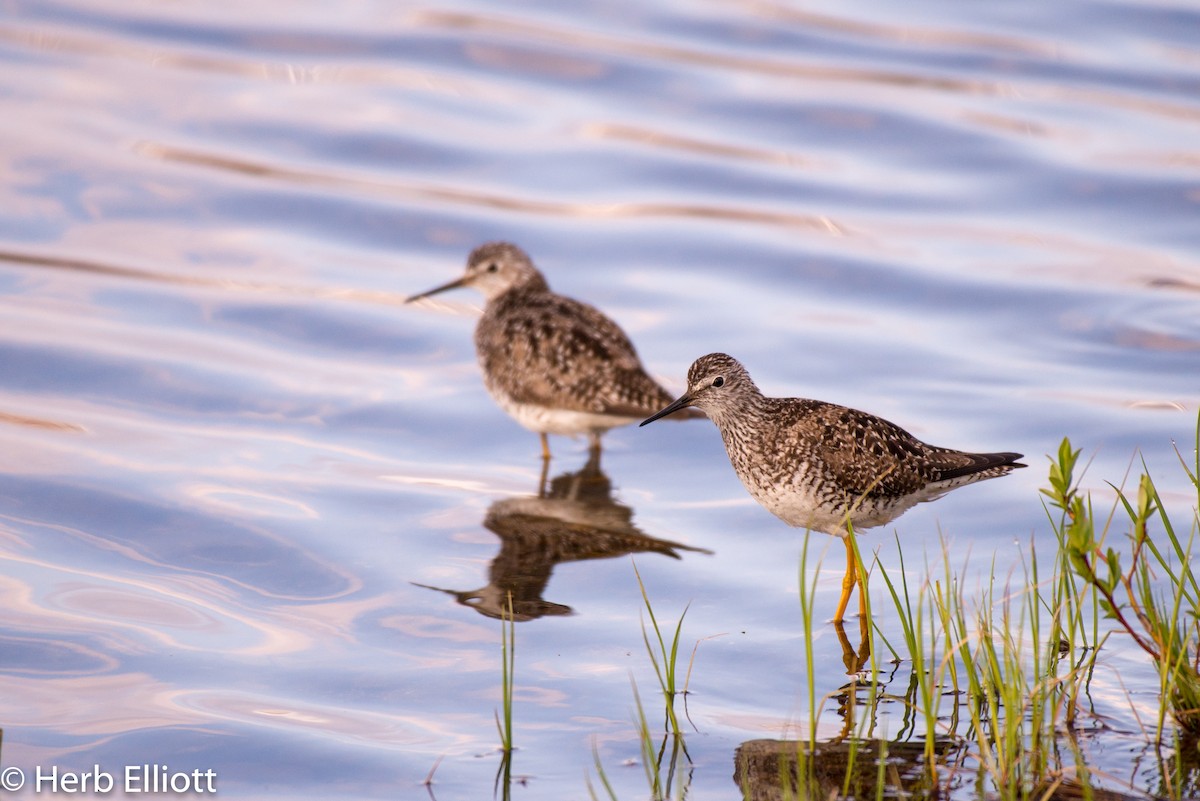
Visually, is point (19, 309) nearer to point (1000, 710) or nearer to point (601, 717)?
point (601, 717)

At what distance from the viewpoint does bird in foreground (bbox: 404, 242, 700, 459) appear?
10.0m

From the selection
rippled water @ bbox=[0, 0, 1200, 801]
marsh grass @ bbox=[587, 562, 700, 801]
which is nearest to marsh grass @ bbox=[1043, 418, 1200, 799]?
rippled water @ bbox=[0, 0, 1200, 801]

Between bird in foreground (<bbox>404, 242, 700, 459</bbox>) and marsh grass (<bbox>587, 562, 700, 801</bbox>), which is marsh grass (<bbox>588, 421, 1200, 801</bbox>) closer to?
marsh grass (<bbox>587, 562, 700, 801</bbox>)

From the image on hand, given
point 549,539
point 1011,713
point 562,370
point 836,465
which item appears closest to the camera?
point 1011,713

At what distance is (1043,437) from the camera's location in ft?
32.1

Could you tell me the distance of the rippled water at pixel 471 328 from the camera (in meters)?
6.95

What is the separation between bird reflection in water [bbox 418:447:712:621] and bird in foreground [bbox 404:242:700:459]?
42 centimetres

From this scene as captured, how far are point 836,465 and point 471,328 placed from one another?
5.89 m

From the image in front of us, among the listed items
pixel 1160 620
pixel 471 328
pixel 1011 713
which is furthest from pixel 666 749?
pixel 471 328

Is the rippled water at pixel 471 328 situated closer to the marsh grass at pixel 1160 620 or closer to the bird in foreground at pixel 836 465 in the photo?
the marsh grass at pixel 1160 620

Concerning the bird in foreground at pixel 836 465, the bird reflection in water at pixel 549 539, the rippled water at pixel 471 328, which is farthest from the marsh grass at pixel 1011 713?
the bird reflection in water at pixel 549 539

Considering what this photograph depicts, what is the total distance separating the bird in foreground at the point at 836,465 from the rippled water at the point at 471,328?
0.56m

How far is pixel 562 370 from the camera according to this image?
10.2 metres

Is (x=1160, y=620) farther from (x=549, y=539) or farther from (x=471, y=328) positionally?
(x=471, y=328)
